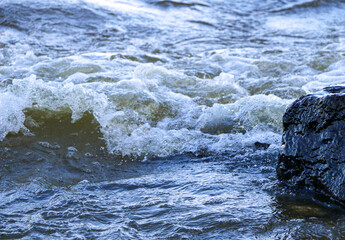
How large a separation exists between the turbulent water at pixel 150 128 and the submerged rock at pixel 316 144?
4.6 inches

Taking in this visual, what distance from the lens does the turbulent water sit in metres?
2.40

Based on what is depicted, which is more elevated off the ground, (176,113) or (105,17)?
(105,17)

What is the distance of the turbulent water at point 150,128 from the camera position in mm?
2396

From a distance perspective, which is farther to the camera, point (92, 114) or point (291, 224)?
point (92, 114)

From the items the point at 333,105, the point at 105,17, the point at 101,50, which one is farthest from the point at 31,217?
the point at 105,17

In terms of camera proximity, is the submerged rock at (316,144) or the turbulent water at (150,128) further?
the submerged rock at (316,144)

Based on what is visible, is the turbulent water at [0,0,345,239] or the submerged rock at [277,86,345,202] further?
the submerged rock at [277,86,345,202]

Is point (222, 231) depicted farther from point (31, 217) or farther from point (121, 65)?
point (121, 65)

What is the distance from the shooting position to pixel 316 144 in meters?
2.71

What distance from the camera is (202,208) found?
8.25 feet

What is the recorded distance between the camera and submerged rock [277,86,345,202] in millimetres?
2604

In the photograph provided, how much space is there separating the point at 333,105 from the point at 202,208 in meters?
1.01

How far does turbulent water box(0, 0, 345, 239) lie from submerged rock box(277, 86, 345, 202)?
12cm

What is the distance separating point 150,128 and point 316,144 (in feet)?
5.46
